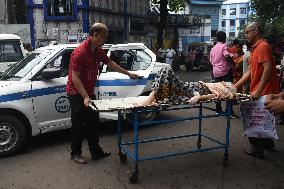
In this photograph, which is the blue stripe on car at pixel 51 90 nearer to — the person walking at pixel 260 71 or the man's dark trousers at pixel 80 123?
the man's dark trousers at pixel 80 123

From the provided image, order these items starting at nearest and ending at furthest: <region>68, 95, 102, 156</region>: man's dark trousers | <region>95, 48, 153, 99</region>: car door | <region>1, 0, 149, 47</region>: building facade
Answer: <region>68, 95, 102, 156</region>: man's dark trousers, <region>95, 48, 153, 99</region>: car door, <region>1, 0, 149, 47</region>: building facade

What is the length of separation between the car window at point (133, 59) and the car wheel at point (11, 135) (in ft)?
7.68

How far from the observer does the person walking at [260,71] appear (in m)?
4.86

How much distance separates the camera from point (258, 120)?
4961mm

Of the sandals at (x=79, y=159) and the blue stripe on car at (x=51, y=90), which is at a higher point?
the blue stripe on car at (x=51, y=90)

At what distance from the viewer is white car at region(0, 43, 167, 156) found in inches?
214

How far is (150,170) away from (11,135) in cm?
222

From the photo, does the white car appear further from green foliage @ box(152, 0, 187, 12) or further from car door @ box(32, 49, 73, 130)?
green foliage @ box(152, 0, 187, 12)

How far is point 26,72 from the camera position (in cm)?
579

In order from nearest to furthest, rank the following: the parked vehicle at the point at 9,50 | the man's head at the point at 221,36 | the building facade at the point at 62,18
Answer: the man's head at the point at 221,36, the parked vehicle at the point at 9,50, the building facade at the point at 62,18

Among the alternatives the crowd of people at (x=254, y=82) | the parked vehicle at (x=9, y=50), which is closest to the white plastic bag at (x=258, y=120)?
the crowd of people at (x=254, y=82)

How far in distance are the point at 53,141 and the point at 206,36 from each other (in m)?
38.5

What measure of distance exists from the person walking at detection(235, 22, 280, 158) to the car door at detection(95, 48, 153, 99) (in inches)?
84.6

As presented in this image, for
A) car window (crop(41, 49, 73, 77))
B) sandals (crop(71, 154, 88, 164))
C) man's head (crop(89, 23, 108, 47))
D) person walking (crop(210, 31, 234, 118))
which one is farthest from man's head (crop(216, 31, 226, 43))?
sandals (crop(71, 154, 88, 164))
